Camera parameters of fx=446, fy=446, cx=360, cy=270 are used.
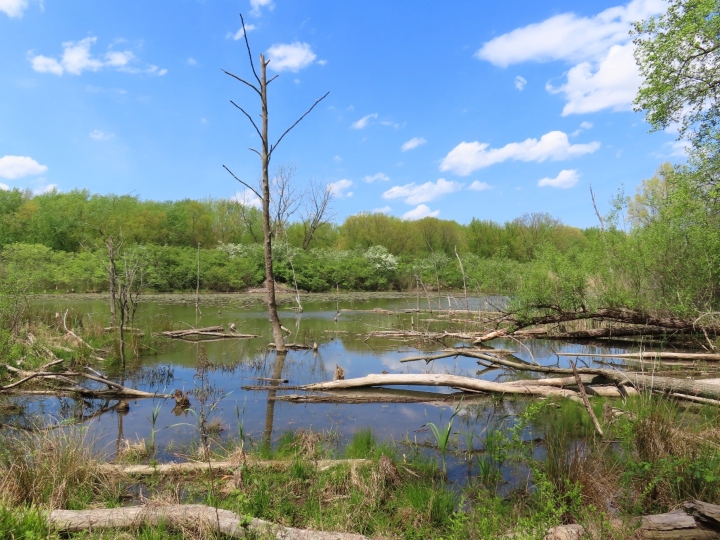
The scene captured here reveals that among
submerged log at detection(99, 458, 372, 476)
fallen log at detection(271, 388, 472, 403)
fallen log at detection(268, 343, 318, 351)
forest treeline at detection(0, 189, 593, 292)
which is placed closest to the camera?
submerged log at detection(99, 458, 372, 476)

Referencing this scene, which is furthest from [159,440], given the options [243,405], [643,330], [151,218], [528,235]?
[528,235]

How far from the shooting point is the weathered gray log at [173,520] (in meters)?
3.10

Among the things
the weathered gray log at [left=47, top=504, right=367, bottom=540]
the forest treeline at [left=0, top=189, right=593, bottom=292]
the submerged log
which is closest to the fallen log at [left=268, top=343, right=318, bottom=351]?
the submerged log

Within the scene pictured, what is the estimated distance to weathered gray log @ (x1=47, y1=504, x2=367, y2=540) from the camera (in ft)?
10.2

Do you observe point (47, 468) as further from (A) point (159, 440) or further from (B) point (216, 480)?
(A) point (159, 440)

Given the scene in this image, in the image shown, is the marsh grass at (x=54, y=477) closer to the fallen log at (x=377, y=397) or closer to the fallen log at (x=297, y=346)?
the fallen log at (x=377, y=397)

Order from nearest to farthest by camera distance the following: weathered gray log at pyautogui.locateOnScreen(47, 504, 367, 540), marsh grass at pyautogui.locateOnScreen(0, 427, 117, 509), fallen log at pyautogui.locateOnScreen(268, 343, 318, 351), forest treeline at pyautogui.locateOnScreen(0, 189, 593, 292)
→ weathered gray log at pyautogui.locateOnScreen(47, 504, 367, 540) → marsh grass at pyautogui.locateOnScreen(0, 427, 117, 509) → fallen log at pyautogui.locateOnScreen(268, 343, 318, 351) → forest treeline at pyautogui.locateOnScreen(0, 189, 593, 292)

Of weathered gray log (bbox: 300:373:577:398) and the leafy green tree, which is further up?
the leafy green tree

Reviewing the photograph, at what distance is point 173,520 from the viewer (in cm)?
328

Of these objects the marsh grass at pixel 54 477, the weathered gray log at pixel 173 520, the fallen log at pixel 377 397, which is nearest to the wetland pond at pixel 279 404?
the fallen log at pixel 377 397

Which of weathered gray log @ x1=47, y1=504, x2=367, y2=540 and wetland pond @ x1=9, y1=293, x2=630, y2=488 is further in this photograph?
wetland pond @ x1=9, y1=293, x2=630, y2=488

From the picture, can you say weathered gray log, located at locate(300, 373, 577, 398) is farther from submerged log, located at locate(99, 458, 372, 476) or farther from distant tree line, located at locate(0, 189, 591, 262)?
distant tree line, located at locate(0, 189, 591, 262)

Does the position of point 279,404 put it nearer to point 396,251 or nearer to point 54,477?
point 54,477

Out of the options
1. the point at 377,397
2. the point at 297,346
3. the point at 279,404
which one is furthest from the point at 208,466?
the point at 297,346
